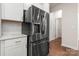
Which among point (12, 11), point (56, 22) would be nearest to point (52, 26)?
point (56, 22)

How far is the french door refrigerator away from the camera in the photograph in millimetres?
1422

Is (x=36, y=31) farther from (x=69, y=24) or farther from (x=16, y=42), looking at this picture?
(x=69, y=24)

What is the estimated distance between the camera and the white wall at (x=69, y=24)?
49.9 inches

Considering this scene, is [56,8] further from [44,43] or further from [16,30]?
[16,30]

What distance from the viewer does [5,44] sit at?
119 centimetres

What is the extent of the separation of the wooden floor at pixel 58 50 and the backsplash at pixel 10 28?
558 mm

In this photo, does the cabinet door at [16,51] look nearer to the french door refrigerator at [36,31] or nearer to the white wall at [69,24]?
the french door refrigerator at [36,31]

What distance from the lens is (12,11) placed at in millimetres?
1457

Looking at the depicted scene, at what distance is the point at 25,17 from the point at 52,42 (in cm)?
61

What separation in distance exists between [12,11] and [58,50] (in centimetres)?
89

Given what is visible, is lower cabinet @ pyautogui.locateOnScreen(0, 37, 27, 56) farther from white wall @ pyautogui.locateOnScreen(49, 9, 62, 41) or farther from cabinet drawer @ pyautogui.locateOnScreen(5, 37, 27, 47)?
white wall @ pyautogui.locateOnScreen(49, 9, 62, 41)

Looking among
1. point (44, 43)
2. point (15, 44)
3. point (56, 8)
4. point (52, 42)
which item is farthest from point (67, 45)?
point (15, 44)

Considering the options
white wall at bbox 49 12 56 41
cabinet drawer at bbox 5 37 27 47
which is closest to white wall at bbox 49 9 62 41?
white wall at bbox 49 12 56 41

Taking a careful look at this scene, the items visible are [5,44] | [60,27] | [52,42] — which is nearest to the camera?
[5,44]
